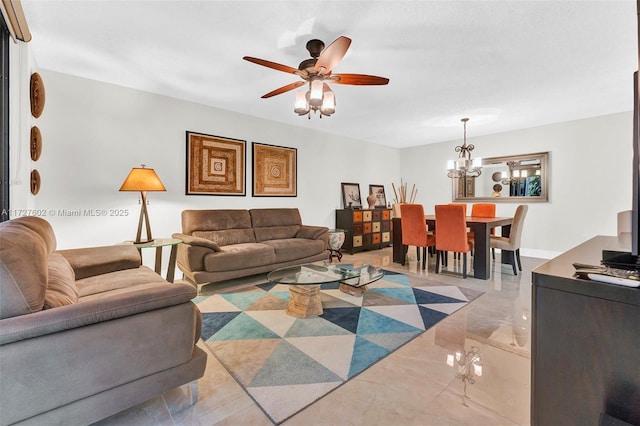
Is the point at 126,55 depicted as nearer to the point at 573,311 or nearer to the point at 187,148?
the point at 187,148

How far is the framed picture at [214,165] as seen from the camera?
382 centimetres

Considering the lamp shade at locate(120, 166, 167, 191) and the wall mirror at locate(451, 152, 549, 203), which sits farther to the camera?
the wall mirror at locate(451, 152, 549, 203)

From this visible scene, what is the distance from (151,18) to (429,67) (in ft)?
8.27

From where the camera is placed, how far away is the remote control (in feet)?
2.62

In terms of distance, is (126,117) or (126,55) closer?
(126,55)

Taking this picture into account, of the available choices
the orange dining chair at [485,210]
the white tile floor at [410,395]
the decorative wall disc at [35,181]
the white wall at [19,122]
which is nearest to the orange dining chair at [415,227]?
the orange dining chair at [485,210]

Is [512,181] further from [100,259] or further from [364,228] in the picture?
[100,259]

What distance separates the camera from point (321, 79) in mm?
2307

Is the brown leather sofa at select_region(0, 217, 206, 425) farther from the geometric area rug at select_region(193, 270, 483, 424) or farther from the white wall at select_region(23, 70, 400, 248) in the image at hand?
the white wall at select_region(23, 70, 400, 248)

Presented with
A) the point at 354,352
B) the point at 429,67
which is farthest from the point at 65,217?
the point at 429,67

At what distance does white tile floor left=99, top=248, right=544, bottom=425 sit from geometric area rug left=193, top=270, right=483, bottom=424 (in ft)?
0.26

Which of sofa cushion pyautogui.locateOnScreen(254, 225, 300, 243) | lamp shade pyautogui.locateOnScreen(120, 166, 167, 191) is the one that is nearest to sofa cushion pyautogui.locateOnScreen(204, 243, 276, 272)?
sofa cushion pyautogui.locateOnScreen(254, 225, 300, 243)

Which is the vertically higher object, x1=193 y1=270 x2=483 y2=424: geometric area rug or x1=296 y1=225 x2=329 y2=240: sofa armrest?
x1=296 y1=225 x2=329 y2=240: sofa armrest

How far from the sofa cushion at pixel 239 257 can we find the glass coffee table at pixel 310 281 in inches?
28.5
